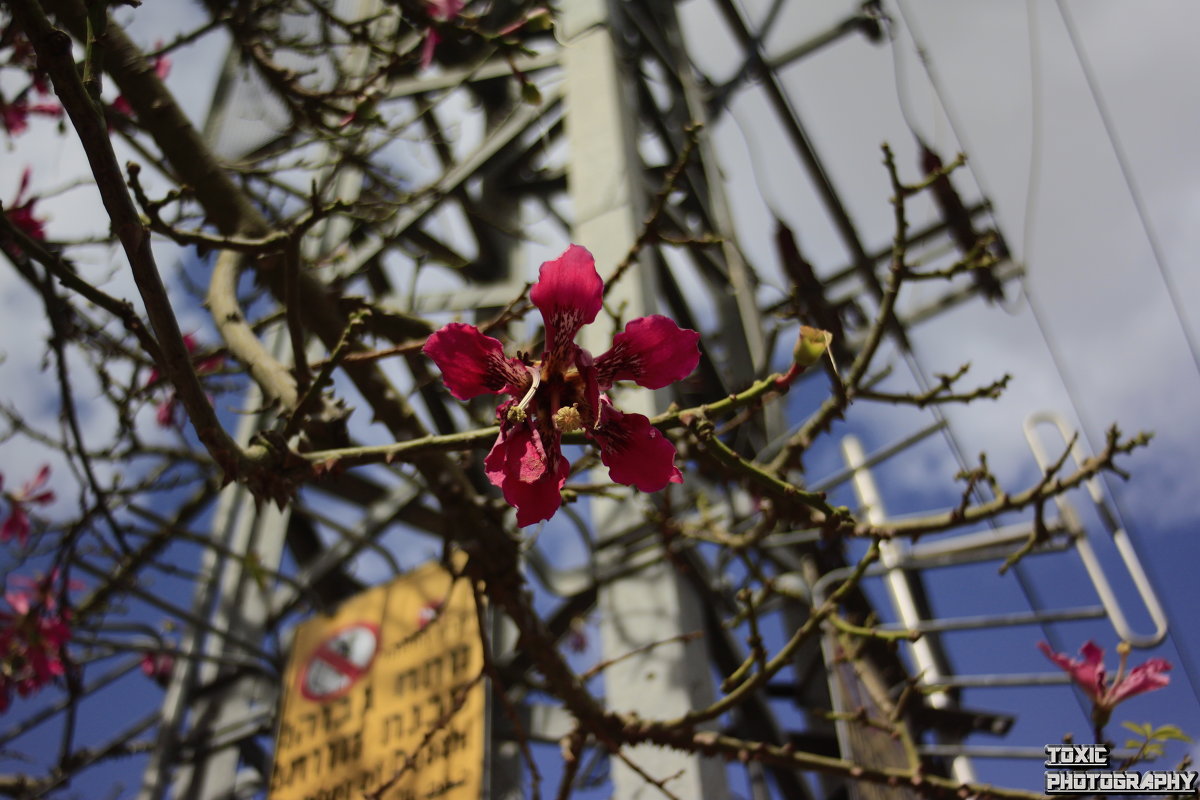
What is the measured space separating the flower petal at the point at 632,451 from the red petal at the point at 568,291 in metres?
0.10

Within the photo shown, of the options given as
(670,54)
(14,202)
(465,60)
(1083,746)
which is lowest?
(1083,746)

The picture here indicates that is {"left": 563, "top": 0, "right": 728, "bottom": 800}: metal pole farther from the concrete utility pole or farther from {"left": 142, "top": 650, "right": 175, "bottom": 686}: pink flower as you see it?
{"left": 142, "top": 650, "right": 175, "bottom": 686}: pink flower

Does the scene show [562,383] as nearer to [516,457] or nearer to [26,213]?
[516,457]

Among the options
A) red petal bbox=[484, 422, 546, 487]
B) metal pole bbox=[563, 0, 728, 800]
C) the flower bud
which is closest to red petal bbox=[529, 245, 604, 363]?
red petal bbox=[484, 422, 546, 487]

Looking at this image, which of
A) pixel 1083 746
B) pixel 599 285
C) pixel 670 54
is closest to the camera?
pixel 599 285

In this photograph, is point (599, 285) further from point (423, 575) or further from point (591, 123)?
point (591, 123)

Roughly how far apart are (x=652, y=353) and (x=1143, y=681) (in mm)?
1257

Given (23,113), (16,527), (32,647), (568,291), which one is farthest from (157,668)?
(568,291)

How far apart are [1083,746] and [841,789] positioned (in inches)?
66.9

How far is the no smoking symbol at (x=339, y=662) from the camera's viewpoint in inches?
100

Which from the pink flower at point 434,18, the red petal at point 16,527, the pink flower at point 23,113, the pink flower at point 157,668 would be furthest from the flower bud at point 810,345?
the pink flower at point 157,668

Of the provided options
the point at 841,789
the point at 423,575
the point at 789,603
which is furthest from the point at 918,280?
the point at 789,603

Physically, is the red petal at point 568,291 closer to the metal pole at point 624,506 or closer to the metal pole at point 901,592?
the metal pole at point 624,506

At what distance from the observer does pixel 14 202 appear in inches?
86.4
